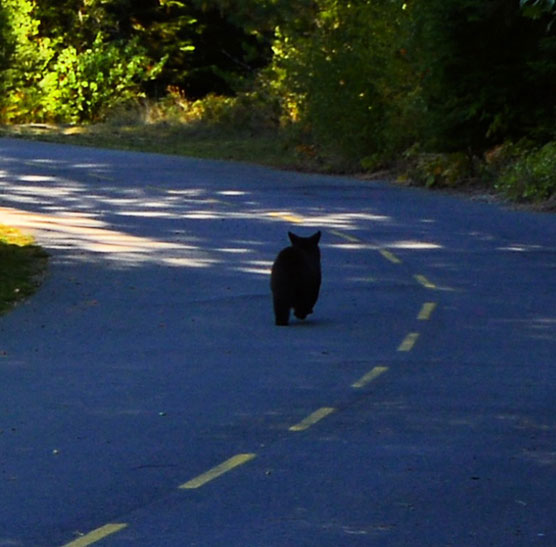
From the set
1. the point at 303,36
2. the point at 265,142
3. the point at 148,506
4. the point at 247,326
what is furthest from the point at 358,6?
the point at 148,506

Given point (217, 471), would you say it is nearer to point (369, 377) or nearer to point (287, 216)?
point (369, 377)

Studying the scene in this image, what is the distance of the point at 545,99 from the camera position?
106 feet

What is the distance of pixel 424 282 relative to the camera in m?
18.1

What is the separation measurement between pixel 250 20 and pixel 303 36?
900 centimetres

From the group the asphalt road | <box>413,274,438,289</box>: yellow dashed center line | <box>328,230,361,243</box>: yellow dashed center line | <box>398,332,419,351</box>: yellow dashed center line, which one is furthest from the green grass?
<box>398,332,419,351</box>: yellow dashed center line

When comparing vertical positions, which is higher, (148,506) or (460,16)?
(460,16)

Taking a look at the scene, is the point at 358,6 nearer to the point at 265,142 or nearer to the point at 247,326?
the point at 265,142

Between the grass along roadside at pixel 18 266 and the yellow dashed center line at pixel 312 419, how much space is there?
269 inches

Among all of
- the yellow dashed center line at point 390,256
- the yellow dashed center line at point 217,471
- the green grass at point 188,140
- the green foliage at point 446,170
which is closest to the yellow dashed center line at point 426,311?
the yellow dashed center line at point 390,256

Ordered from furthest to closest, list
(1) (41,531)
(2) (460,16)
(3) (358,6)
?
(3) (358,6)
(2) (460,16)
(1) (41,531)

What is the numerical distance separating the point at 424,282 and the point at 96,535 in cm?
1112

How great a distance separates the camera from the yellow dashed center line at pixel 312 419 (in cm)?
1009

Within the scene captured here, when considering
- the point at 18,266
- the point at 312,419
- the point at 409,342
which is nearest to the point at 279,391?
the point at 312,419

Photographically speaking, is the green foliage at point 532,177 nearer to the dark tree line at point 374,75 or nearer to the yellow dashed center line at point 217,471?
the dark tree line at point 374,75
